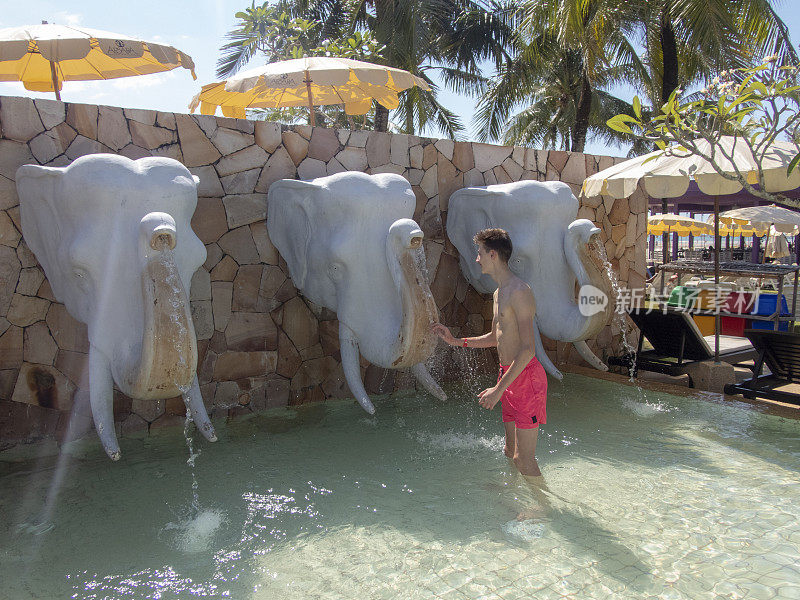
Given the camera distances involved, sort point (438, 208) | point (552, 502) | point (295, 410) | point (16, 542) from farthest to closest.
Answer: point (438, 208) → point (295, 410) → point (552, 502) → point (16, 542)

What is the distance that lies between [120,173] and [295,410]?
8.71ft

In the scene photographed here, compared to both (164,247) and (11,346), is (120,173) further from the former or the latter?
(11,346)

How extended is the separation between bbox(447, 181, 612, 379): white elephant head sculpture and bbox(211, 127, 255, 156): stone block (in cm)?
211

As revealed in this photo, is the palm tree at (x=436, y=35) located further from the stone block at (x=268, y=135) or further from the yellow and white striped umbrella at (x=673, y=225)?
the stone block at (x=268, y=135)

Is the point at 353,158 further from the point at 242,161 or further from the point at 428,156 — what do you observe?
the point at 242,161

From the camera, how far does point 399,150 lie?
6.25m

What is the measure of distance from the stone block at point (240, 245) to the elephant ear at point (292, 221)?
0.65 feet

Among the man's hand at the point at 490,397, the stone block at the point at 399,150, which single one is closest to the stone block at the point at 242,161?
the stone block at the point at 399,150

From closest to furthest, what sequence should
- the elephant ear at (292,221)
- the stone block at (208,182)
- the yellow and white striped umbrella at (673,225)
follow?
the elephant ear at (292,221) → the stone block at (208,182) → the yellow and white striped umbrella at (673,225)

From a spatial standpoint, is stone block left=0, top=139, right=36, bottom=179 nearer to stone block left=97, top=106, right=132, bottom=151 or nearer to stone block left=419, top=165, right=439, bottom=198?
stone block left=97, top=106, right=132, bottom=151

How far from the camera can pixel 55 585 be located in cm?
295

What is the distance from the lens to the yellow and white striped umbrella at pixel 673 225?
58.9 ft

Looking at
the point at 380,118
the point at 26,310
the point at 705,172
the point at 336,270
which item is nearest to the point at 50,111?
the point at 26,310

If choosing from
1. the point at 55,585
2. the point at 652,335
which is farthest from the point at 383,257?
the point at 652,335
